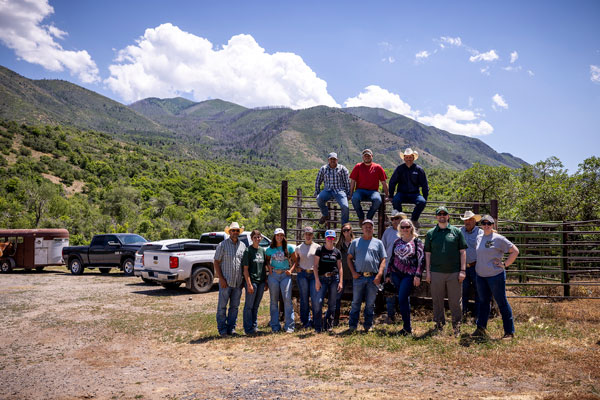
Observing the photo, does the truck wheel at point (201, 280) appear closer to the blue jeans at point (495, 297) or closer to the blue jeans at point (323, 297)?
the blue jeans at point (323, 297)

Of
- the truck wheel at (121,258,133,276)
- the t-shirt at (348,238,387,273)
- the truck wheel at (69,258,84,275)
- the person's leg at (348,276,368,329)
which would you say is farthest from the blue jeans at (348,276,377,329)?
the truck wheel at (69,258,84,275)

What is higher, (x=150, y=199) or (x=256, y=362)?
(x=150, y=199)

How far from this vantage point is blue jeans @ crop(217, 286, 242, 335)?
26.5ft

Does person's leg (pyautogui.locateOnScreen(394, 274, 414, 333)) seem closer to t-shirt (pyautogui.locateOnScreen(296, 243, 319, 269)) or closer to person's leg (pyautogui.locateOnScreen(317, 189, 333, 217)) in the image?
t-shirt (pyautogui.locateOnScreen(296, 243, 319, 269))

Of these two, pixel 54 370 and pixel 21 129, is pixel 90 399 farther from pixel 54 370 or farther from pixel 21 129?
pixel 21 129

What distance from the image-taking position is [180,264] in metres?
13.4

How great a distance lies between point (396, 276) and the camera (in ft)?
24.6

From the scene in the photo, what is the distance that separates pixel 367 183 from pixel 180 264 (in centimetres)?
718

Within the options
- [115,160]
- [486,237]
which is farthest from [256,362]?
[115,160]

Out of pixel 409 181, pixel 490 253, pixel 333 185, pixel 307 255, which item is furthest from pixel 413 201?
pixel 307 255

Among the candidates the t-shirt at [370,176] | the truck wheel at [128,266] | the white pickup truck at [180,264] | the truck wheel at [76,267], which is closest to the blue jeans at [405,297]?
the t-shirt at [370,176]

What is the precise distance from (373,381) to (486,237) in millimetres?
3260

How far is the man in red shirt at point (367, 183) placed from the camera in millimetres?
9016

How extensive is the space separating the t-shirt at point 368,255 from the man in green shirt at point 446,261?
812 millimetres
